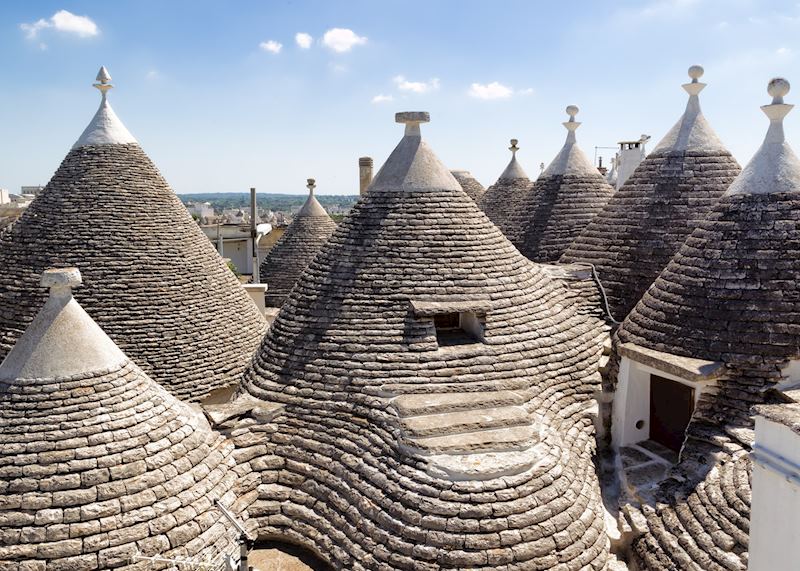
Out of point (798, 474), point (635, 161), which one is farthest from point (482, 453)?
point (635, 161)

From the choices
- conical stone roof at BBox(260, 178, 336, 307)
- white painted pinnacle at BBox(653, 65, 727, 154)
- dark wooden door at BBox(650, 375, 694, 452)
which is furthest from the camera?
conical stone roof at BBox(260, 178, 336, 307)

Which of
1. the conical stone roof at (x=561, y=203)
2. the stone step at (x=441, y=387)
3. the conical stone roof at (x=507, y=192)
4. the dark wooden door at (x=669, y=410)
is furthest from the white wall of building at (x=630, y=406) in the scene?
the conical stone roof at (x=507, y=192)

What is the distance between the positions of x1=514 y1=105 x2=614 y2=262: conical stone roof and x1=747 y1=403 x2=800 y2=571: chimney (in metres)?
9.47

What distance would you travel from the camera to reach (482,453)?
7.43 meters

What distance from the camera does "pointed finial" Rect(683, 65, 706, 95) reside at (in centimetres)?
1241

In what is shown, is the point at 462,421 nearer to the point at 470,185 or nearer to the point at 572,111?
the point at 572,111

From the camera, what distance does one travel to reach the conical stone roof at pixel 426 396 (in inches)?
275

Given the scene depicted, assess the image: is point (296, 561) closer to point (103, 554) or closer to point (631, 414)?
point (103, 554)

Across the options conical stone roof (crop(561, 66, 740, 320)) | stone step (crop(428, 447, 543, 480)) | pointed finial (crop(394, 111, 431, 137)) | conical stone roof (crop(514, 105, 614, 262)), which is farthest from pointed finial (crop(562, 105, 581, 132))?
stone step (crop(428, 447, 543, 480))

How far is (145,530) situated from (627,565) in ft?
18.8

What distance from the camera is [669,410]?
1035cm

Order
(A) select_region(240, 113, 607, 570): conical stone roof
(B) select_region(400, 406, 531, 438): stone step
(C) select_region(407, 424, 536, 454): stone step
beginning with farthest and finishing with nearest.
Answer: (B) select_region(400, 406, 531, 438): stone step, (C) select_region(407, 424, 536, 454): stone step, (A) select_region(240, 113, 607, 570): conical stone roof

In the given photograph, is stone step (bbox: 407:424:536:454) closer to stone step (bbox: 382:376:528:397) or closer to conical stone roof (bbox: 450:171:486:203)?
stone step (bbox: 382:376:528:397)

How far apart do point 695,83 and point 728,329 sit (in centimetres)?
583
